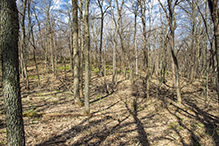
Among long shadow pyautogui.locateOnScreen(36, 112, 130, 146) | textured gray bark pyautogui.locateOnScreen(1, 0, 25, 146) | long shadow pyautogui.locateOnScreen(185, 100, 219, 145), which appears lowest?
long shadow pyautogui.locateOnScreen(185, 100, 219, 145)

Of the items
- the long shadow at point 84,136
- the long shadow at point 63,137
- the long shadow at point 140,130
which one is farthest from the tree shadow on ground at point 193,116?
the long shadow at point 63,137

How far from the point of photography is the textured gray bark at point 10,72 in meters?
2.95

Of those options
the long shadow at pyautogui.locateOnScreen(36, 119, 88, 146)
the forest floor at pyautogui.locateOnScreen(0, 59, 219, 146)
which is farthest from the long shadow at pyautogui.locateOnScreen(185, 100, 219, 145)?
the long shadow at pyautogui.locateOnScreen(36, 119, 88, 146)

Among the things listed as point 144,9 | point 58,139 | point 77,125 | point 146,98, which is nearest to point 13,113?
point 58,139

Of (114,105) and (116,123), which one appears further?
(114,105)

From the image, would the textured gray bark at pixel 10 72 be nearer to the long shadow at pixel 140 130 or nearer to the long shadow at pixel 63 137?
the long shadow at pixel 63 137

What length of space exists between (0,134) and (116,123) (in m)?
4.81

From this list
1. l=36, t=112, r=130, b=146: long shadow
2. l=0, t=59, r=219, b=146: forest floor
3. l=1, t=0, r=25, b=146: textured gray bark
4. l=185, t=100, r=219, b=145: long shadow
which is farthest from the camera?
l=185, t=100, r=219, b=145: long shadow

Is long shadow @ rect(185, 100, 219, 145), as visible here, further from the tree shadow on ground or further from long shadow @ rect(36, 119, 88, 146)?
long shadow @ rect(36, 119, 88, 146)

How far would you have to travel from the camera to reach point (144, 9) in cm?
1090

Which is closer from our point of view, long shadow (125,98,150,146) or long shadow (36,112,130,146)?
long shadow (36,112,130,146)

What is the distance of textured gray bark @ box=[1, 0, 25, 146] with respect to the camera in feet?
9.66

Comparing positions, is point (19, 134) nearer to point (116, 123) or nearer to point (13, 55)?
point (13, 55)

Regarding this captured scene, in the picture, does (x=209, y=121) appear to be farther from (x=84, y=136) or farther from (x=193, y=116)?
(x=84, y=136)
